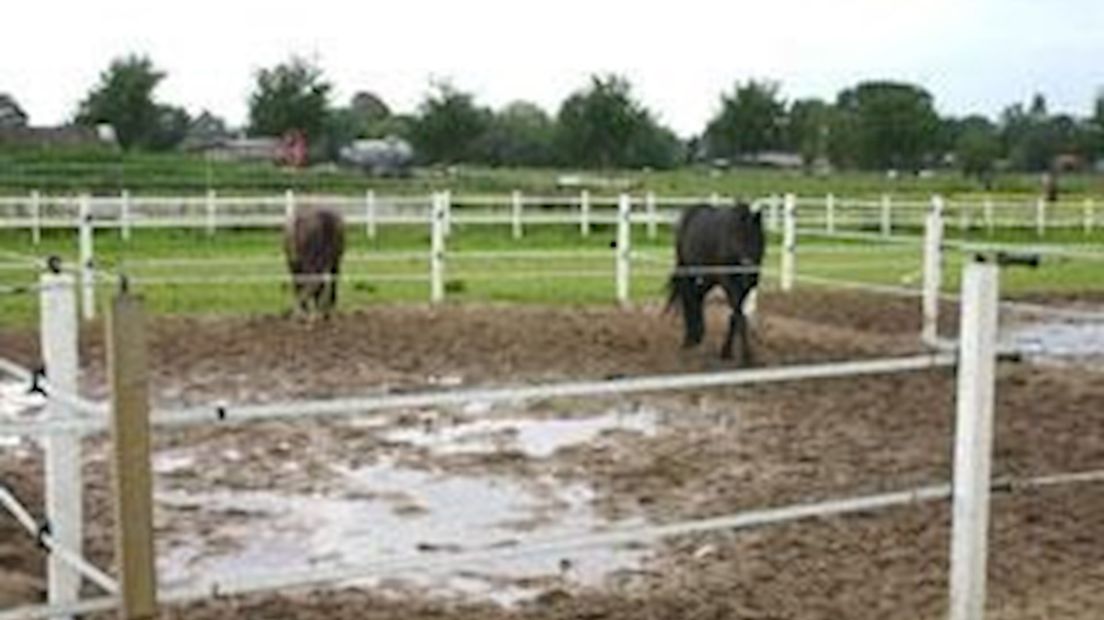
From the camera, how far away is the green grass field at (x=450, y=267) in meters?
18.2

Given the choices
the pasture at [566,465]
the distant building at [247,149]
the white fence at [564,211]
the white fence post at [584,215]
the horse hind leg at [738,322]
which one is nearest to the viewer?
the pasture at [566,465]

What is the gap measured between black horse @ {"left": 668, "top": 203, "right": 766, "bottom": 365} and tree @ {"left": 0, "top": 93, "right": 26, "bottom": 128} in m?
58.4

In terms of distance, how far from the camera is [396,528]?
784 cm

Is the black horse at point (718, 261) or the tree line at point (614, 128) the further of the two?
the tree line at point (614, 128)

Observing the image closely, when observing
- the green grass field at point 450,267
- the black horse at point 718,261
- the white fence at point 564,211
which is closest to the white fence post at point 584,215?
the white fence at point 564,211

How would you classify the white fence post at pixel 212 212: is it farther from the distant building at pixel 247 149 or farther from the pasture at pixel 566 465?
the distant building at pixel 247 149

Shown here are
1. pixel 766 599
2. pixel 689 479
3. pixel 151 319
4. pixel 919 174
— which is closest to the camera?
pixel 766 599

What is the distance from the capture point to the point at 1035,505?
26.6ft

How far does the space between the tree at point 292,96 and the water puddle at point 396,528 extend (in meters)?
45.7

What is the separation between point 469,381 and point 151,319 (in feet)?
15.6

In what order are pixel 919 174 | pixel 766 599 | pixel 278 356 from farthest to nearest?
1. pixel 919 174
2. pixel 278 356
3. pixel 766 599

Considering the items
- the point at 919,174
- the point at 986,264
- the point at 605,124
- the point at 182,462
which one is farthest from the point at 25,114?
the point at 986,264

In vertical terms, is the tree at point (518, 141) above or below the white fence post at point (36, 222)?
above

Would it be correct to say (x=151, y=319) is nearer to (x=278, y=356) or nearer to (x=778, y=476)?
(x=278, y=356)
